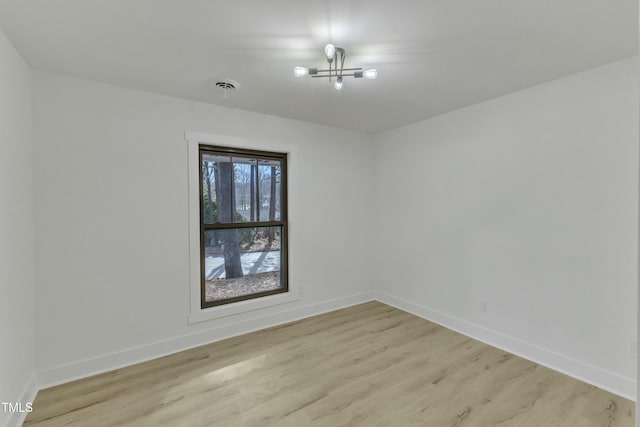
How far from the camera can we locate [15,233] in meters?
1.87

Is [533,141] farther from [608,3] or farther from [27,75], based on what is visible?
[27,75]

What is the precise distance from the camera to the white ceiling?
1546 millimetres

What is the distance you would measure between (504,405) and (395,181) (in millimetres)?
2654

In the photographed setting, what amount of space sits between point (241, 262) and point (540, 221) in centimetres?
303

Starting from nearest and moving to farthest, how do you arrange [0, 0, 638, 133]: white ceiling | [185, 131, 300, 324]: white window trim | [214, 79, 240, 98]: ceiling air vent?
1. [0, 0, 638, 133]: white ceiling
2. [214, 79, 240, 98]: ceiling air vent
3. [185, 131, 300, 324]: white window trim

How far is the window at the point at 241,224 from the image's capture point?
3074mm

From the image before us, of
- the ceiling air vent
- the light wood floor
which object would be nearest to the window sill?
the light wood floor

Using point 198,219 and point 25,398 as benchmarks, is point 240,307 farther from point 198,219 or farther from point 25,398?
point 25,398

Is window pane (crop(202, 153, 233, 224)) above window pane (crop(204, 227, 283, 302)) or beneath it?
above

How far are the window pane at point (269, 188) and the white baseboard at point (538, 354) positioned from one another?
216 cm

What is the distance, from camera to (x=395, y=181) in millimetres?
3939

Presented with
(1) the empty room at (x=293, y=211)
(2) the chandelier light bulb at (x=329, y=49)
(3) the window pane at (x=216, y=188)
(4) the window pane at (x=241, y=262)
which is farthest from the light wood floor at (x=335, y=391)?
(2) the chandelier light bulb at (x=329, y=49)

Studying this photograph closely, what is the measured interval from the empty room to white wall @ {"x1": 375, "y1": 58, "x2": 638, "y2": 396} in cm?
2

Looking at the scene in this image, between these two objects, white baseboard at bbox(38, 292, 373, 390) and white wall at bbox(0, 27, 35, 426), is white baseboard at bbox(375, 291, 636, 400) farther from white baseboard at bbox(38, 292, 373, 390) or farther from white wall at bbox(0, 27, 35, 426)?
white wall at bbox(0, 27, 35, 426)
